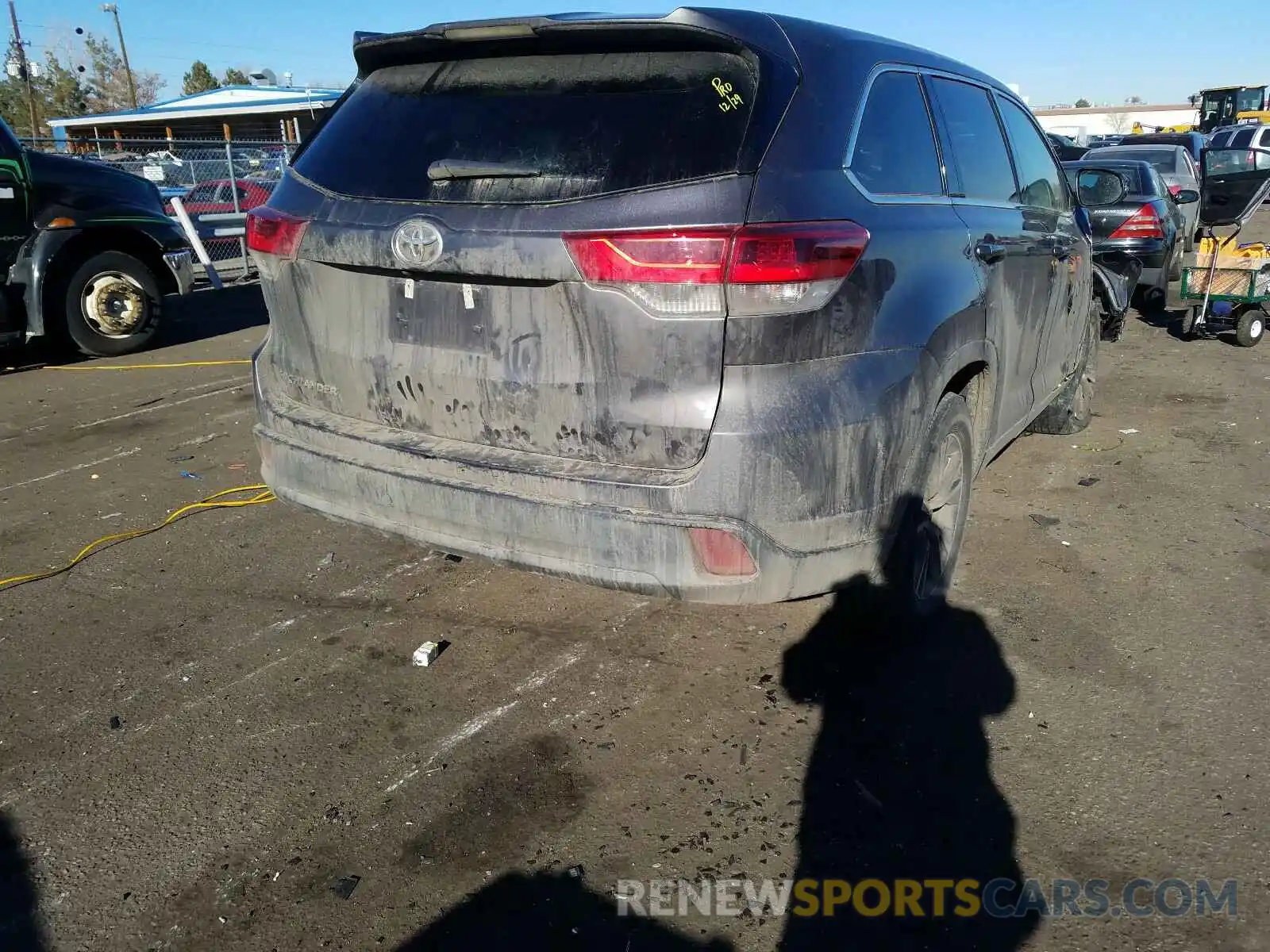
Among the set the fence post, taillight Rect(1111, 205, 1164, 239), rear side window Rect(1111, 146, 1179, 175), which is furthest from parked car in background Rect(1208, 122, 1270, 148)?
the fence post

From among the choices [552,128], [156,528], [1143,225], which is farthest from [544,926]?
[1143,225]

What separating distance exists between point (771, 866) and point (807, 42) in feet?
7.53

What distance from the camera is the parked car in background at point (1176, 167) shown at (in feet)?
46.0

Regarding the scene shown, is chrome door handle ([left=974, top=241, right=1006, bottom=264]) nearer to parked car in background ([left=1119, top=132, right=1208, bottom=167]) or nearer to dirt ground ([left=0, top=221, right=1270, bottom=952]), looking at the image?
dirt ground ([left=0, top=221, right=1270, bottom=952])

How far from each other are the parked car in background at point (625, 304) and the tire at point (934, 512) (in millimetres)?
28

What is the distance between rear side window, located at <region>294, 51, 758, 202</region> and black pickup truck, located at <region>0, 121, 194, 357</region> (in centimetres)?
618

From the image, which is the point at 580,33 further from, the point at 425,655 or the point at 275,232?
the point at 425,655

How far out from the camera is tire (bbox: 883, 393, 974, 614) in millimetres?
3113

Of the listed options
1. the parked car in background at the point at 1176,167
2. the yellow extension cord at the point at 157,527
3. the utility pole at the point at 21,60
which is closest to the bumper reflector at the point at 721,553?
the yellow extension cord at the point at 157,527

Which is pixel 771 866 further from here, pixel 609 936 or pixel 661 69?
pixel 661 69

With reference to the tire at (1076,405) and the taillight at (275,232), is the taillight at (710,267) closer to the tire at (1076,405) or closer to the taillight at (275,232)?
the taillight at (275,232)

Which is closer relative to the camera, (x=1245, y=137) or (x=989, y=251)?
(x=989, y=251)

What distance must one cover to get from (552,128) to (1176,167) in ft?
47.8

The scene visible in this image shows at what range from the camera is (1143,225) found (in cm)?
1020
